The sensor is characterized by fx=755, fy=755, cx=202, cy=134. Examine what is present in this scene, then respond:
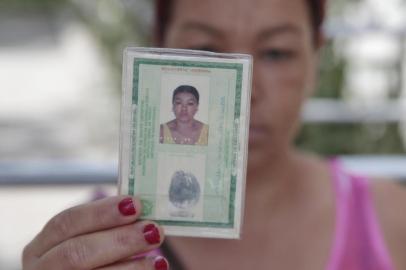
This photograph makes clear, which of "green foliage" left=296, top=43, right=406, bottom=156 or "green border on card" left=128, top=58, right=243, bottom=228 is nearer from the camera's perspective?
"green border on card" left=128, top=58, right=243, bottom=228

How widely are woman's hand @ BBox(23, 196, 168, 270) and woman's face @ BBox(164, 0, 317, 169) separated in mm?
549

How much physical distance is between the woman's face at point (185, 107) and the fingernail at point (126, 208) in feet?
0.53

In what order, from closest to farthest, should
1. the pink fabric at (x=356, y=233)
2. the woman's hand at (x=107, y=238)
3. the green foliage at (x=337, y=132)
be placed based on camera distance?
the woman's hand at (x=107, y=238)
the pink fabric at (x=356, y=233)
the green foliage at (x=337, y=132)

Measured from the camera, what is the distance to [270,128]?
168 cm

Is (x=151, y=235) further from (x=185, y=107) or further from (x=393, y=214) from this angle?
(x=393, y=214)

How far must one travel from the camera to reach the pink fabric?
70.2 inches

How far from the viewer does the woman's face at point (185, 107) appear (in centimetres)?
122

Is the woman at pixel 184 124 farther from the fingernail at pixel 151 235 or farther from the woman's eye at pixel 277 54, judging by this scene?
the woman's eye at pixel 277 54

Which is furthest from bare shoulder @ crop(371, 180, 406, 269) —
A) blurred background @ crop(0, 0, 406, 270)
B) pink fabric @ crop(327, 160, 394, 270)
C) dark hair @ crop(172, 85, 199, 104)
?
dark hair @ crop(172, 85, 199, 104)

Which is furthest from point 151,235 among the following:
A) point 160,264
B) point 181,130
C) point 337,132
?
point 337,132

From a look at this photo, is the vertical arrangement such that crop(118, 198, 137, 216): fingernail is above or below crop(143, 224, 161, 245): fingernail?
above

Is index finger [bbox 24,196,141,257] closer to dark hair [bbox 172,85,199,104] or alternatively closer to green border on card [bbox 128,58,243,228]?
green border on card [bbox 128,58,243,228]

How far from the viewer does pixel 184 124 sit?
1.23 metres

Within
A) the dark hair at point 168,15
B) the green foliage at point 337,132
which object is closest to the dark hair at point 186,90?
the dark hair at point 168,15
